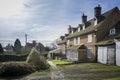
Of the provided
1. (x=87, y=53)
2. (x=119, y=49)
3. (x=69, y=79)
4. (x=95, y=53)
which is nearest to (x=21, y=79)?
(x=69, y=79)

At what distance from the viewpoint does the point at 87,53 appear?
47875 mm

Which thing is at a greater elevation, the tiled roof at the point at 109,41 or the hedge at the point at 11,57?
the tiled roof at the point at 109,41

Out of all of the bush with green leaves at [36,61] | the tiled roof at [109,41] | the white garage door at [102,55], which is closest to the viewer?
the bush with green leaves at [36,61]

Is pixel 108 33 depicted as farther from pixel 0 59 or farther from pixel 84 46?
pixel 0 59

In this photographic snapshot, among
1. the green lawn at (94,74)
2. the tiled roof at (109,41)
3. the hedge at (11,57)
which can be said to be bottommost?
the green lawn at (94,74)

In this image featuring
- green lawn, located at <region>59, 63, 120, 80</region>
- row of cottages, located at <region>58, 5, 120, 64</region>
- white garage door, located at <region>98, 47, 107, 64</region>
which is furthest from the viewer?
row of cottages, located at <region>58, 5, 120, 64</region>

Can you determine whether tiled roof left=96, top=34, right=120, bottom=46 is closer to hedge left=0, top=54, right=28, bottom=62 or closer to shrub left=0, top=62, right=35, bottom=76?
shrub left=0, top=62, right=35, bottom=76

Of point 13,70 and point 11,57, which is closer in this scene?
point 13,70

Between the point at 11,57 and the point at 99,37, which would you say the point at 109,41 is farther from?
the point at 11,57

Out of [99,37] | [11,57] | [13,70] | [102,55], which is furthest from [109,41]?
[11,57]

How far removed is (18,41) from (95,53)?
6842 centimetres

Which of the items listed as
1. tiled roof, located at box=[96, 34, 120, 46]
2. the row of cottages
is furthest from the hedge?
tiled roof, located at box=[96, 34, 120, 46]

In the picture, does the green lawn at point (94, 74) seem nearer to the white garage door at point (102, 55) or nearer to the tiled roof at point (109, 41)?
the tiled roof at point (109, 41)

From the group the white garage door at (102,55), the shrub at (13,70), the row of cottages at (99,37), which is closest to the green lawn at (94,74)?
the shrub at (13,70)
